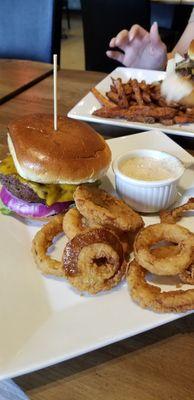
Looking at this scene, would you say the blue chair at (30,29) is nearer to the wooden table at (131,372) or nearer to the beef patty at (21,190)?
the beef patty at (21,190)

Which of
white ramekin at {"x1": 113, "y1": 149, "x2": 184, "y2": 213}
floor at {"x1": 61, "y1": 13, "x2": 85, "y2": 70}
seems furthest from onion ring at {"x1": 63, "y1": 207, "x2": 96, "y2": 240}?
floor at {"x1": 61, "y1": 13, "x2": 85, "y2": 70}

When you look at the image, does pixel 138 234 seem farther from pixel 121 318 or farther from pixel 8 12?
pixel 8 12

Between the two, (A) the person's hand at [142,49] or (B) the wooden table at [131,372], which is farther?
(A) the person's hand at [142,49]

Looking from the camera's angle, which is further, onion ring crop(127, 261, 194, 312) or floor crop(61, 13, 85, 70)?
floor crop(61, 13, 85, 70)

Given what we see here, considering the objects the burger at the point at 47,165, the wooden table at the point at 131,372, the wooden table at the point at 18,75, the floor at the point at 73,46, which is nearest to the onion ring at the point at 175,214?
the burger at the point at 47,165

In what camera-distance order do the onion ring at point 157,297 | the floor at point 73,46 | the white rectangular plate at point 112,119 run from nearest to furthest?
the onion ring at point 157,297 < the white rectangular plate at point 112,119 < the floor at point 73,46

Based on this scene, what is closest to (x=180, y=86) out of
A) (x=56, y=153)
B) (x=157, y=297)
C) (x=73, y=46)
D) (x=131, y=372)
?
(x=56, y=153)

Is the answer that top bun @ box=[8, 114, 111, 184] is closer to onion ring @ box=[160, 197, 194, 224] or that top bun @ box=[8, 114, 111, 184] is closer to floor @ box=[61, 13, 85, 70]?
onion ring @ box=[160, 197, 194, 224]
